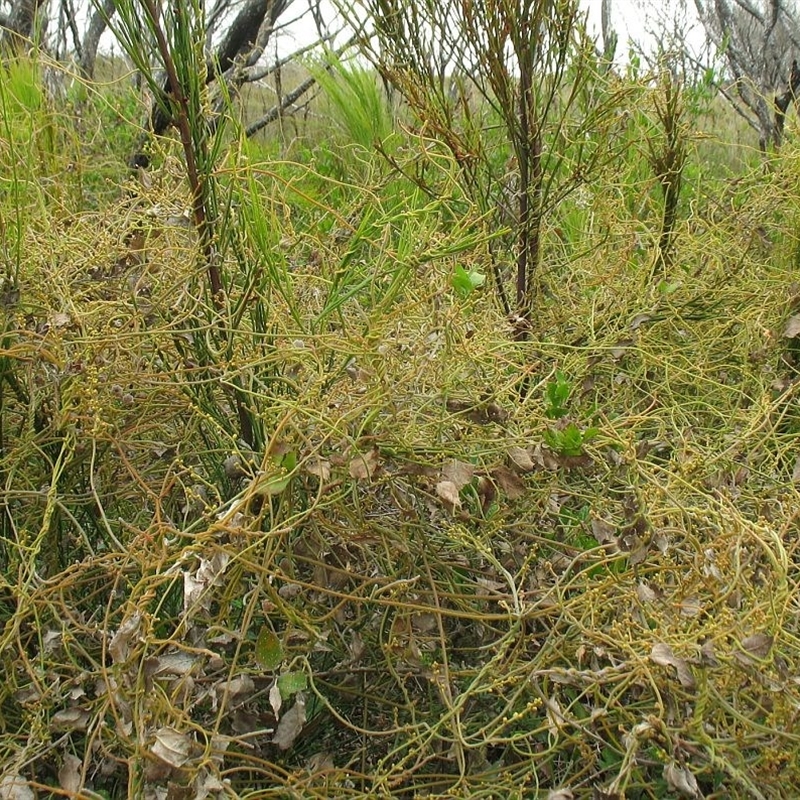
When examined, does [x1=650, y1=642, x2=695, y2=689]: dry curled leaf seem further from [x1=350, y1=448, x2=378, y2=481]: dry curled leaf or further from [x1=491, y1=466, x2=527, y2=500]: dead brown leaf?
[x1=350, y1=448, x2=378, y2=481]: dry curled leaf

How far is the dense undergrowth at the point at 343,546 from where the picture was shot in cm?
129

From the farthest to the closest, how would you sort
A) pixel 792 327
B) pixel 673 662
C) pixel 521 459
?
pixel 792 327 < pixel 521 459 < pixel 673 662

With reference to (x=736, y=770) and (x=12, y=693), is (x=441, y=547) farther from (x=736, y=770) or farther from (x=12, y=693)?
(x=12, y=693)

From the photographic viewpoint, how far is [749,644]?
1198 millimetres

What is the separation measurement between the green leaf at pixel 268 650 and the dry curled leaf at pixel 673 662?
548 mm

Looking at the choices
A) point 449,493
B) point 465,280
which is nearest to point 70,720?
point 449,493

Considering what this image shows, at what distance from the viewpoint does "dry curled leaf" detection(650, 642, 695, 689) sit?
3.92 feet

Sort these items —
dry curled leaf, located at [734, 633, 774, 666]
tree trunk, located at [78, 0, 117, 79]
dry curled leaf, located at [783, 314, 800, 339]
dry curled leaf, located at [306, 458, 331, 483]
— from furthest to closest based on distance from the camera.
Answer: tree trunk, located at [78, 0, 117, 79] → dry curled leaf, located at [783, 314, 800, 339] → dry curled leaf, located at [306, 458, 331, 483] → dry curled leaf, located at [734, 633, 774, 666]

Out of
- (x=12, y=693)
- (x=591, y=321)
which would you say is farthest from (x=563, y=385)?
(x=12, y=693)

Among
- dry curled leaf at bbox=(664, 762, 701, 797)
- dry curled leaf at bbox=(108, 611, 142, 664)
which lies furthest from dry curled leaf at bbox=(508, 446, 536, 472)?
dry curled leaf at bbox=(108, 611, 142, 664)

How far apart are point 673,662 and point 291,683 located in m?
0.56

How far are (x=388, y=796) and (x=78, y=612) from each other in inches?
24.0

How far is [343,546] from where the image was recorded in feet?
5.11

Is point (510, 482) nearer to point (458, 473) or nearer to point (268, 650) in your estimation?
point (458, 473)
